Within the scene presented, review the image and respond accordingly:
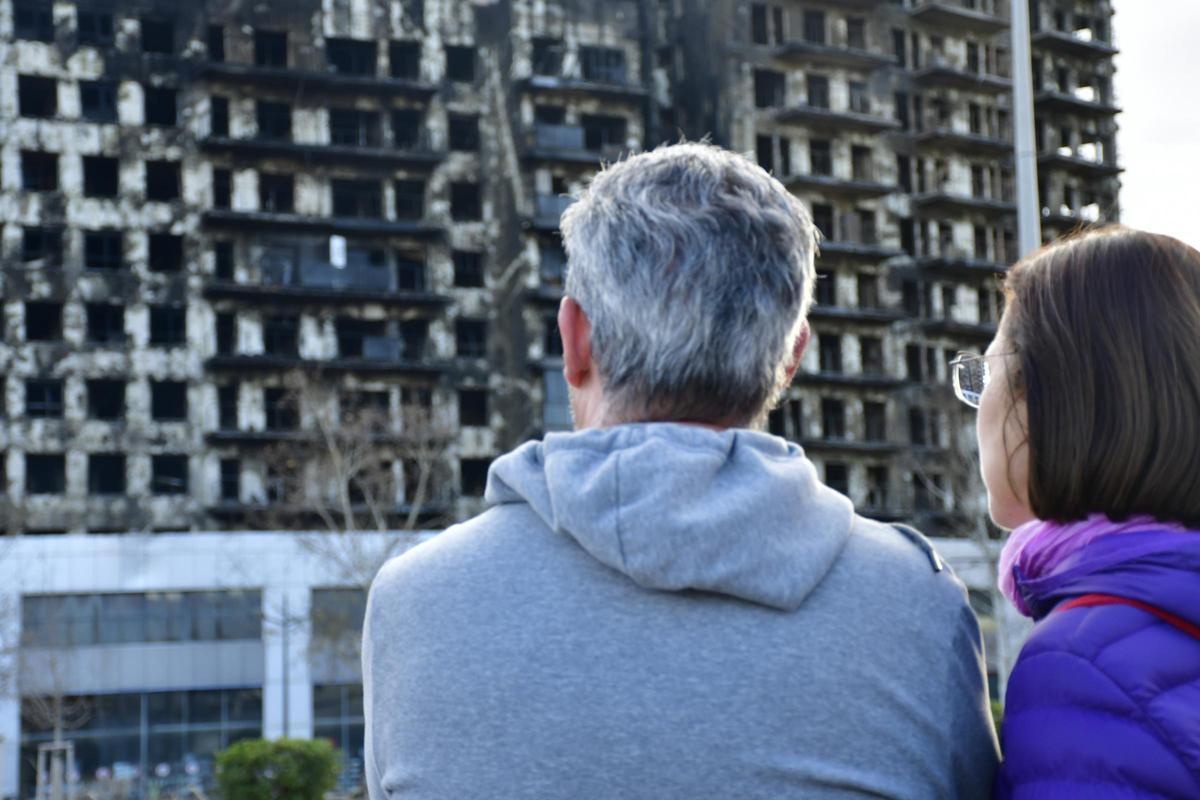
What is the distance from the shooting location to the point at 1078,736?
7.63 ft

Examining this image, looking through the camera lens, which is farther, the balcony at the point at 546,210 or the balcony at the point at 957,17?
the balcony at the point at 957,17

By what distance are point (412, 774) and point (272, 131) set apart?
59330 mm

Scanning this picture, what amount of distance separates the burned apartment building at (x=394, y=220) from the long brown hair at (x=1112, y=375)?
5214 cm

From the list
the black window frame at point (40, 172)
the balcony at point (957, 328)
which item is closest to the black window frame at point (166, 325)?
the black window frame at point (40, 172)

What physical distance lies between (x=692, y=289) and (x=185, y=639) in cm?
5029

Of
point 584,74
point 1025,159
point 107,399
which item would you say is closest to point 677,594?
point 1025,159

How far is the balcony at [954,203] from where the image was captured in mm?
69500

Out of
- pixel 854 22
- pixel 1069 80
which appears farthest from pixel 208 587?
pixel 1069 80

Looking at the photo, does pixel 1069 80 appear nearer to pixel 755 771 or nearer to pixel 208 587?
pixel 208 587

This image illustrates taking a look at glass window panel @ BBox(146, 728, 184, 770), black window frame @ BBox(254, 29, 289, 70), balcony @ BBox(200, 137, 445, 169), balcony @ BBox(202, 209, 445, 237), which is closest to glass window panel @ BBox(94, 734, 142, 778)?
glass window panel @ BBox(146, 728, 184, 770)

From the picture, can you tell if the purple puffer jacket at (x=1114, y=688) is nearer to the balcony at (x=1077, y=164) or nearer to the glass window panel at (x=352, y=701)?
the glass window panel at (x=352, y=701)

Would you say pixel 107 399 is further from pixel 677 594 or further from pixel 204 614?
pixel 677 594

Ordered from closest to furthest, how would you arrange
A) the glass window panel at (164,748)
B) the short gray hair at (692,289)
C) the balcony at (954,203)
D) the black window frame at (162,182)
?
the short gray hair at (692,289)
the glass window panel at (164,748)
the black window frame at (162,182)
the balcony at (954,203)

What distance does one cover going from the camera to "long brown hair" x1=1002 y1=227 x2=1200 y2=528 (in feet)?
8.31
